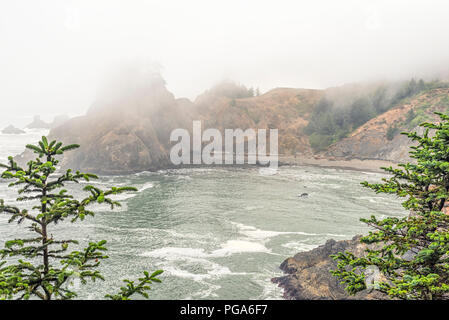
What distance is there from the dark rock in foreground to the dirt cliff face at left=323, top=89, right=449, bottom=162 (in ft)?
320

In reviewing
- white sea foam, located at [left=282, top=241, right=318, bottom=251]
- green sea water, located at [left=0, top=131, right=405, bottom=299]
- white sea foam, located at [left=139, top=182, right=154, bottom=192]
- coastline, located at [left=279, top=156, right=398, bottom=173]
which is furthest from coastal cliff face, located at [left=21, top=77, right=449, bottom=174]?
white sea foam, located at [left=282, top=241, right=318, bottom=251]

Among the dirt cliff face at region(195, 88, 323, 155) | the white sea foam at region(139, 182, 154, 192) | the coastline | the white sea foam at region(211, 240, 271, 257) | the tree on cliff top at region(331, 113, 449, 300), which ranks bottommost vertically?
the white sea foam at region(211, 240, 271, 257)

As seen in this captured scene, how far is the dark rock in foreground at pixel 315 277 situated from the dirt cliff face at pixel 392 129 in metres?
97.5

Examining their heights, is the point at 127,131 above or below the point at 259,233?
above

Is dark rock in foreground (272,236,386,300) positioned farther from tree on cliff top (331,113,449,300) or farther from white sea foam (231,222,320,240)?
tree on cliff top (331,113,449,300)

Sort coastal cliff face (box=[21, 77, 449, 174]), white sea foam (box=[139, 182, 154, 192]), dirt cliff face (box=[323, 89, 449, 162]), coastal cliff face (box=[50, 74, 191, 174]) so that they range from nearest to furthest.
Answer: white sea foam (box=[139, 182, 154, 192]) → coastal cliff face (box=[50, 74, 191, 174]) → coastal cliff face (box=[21, 77, 449, 174]) → dirt cliff face (box=[323, 89, 449, 162])

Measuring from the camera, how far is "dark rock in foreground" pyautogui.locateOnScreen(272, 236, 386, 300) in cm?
2942

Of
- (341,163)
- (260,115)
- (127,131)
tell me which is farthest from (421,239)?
(260,115)

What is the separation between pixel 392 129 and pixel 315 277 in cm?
11982

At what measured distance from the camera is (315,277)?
32.1 metres

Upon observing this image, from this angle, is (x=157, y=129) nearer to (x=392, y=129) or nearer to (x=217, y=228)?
(x=217, y=228)

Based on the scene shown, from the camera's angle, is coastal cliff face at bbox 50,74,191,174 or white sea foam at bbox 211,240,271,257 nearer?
white sea foam at bbox 211,240,271,257

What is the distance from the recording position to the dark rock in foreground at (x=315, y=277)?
29422mm
